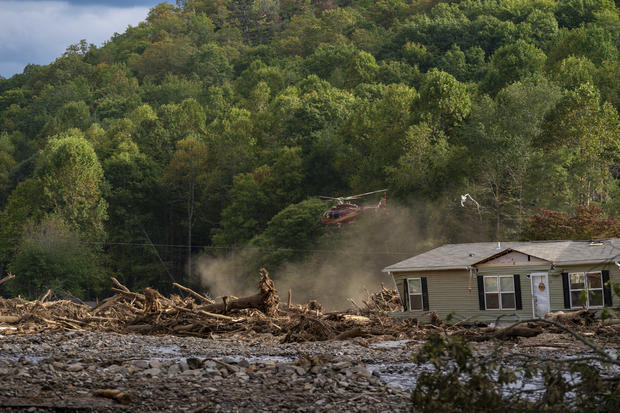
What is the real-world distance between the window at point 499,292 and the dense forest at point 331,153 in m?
11.2

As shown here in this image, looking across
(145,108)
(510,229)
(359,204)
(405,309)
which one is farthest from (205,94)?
(405,309)

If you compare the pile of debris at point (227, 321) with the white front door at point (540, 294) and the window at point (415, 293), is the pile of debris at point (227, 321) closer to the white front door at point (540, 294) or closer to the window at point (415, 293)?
the window at point (415, 293)

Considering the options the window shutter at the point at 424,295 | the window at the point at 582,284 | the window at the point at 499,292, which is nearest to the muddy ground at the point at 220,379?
the window at the point at 582,284

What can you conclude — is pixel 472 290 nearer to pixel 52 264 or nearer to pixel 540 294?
pixel 540 294

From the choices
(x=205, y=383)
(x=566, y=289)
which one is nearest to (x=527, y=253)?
(x=566, y=289)

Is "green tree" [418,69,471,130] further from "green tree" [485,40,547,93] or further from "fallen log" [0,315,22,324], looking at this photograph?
"fallen log" [0,315,22,324]

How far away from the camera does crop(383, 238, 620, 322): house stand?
2666 centimetres

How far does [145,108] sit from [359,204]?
48.9m

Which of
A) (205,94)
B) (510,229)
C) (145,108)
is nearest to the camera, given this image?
(510,229)

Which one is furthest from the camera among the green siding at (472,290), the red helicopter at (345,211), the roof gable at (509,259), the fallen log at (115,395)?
the red helicopter at (345,211)

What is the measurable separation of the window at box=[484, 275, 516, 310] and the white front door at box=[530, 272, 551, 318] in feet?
2.41

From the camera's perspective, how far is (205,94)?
116 meters

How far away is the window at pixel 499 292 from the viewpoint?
27828 mm

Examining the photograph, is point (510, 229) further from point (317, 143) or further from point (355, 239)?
point (317, 143)
